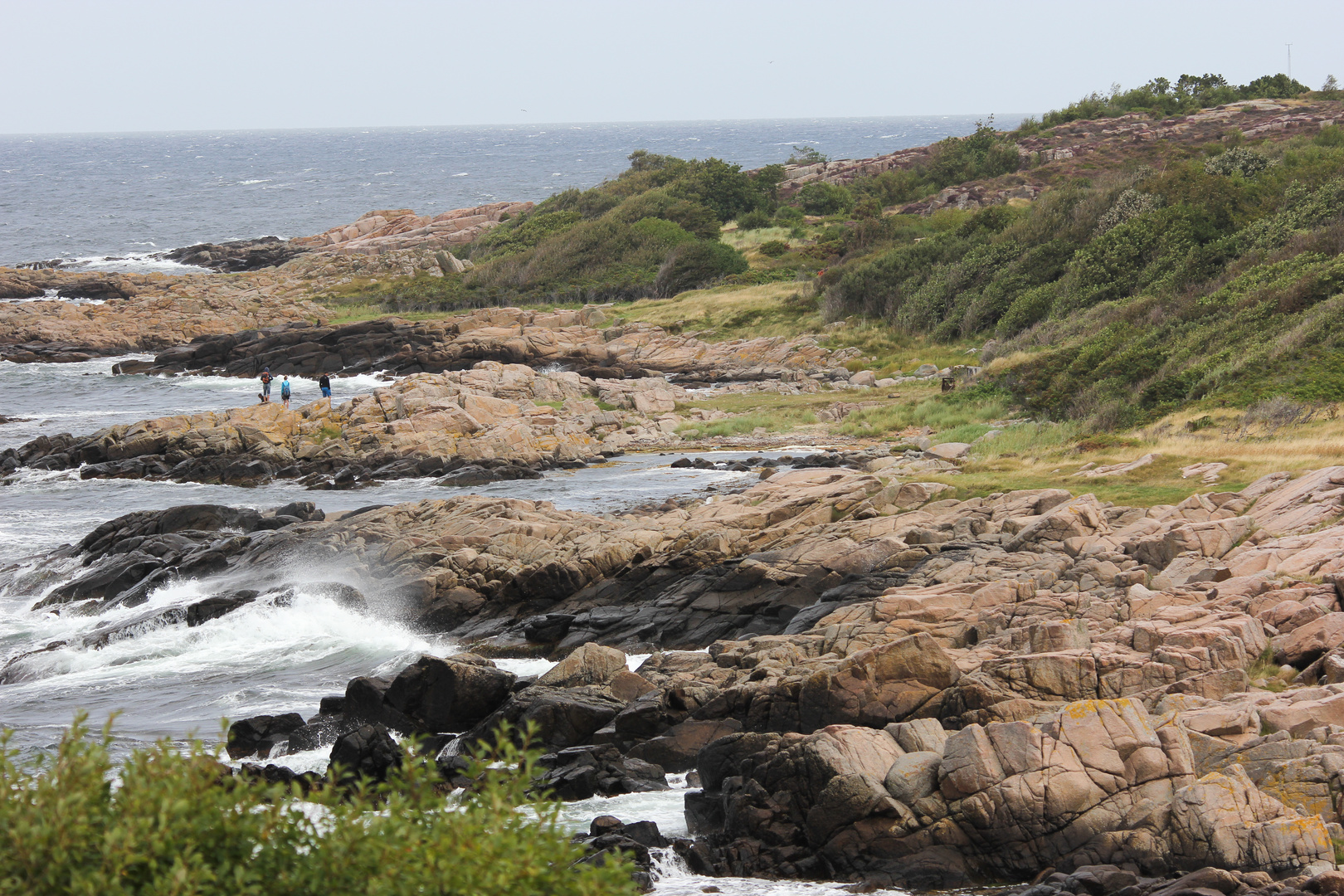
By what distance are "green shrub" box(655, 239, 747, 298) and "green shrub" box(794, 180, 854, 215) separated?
1759 cm

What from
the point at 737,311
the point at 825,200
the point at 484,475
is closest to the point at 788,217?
the point at 825,200

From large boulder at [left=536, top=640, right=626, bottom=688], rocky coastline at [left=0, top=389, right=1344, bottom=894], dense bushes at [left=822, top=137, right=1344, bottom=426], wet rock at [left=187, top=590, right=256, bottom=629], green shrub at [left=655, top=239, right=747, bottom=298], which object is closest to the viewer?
rocky coastline at [left=0, top=389, right=1344, bottom=894]

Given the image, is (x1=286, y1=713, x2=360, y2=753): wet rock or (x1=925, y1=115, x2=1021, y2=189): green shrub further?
(x1=925, y1=115, x2=1021, y2=189): green shrub

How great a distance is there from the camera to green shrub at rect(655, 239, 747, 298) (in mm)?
61719

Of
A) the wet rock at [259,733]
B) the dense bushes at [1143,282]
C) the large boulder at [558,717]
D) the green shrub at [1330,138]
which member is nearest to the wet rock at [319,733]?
the wet rock at [259,733]

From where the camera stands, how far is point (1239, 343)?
1171 inches

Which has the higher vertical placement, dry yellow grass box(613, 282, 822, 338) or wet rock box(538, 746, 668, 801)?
dry yellow grass box(613, 282, 822, 338)

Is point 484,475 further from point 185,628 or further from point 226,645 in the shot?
point 226,645

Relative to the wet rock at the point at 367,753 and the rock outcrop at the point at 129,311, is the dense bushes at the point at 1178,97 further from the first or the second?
the wet rock at the point at 367,753

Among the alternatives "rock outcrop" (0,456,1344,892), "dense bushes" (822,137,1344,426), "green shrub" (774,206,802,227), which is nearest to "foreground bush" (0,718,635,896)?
"rock outcrop" (0,456,1344,892)

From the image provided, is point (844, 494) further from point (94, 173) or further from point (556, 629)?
point (94, 173)

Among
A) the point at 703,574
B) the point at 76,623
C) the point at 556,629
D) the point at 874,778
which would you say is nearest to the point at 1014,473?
the point at 703,574

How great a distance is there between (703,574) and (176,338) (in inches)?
1835

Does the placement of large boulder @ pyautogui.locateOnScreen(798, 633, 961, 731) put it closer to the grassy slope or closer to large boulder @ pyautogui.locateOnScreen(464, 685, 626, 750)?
large boulder @ pyautogui.locateOnScreen(464, 685, 626, 750)
